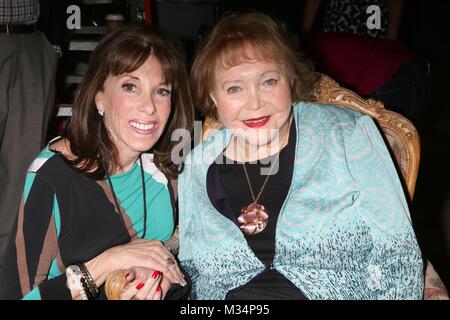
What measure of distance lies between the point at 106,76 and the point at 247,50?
454 millimetres

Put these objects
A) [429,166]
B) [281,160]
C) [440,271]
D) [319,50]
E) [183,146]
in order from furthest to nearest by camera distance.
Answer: [429,166] → [440,271] → [319,50] → [183,146] → [281,160]

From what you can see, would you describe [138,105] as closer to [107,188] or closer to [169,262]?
[107,188]

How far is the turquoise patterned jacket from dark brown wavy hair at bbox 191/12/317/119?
0.15 meters

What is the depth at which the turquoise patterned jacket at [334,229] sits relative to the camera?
155 centimetres

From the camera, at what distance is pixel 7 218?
2.88 meters

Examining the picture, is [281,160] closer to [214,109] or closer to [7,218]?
[214,109]

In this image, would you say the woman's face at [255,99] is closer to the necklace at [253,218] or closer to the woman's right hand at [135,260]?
the necklace at [253,218]

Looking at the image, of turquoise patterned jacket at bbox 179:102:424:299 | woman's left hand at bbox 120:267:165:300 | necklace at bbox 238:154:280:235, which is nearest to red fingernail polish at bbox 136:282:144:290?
woman's left hand at bbox 120:267:165:300

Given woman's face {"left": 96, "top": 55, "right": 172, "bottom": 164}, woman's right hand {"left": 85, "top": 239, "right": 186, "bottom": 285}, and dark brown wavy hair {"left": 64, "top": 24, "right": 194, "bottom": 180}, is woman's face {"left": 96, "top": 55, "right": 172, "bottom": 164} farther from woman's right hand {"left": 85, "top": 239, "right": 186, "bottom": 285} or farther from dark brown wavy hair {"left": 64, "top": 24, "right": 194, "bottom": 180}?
woman's right hand {"left": 85, "top": 239, "right": 186, "bottom": 285}

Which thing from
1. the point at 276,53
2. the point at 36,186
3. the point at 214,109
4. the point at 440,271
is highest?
the point at 276,53

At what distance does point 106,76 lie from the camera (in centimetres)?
172

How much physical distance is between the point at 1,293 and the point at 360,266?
3.45 ft
